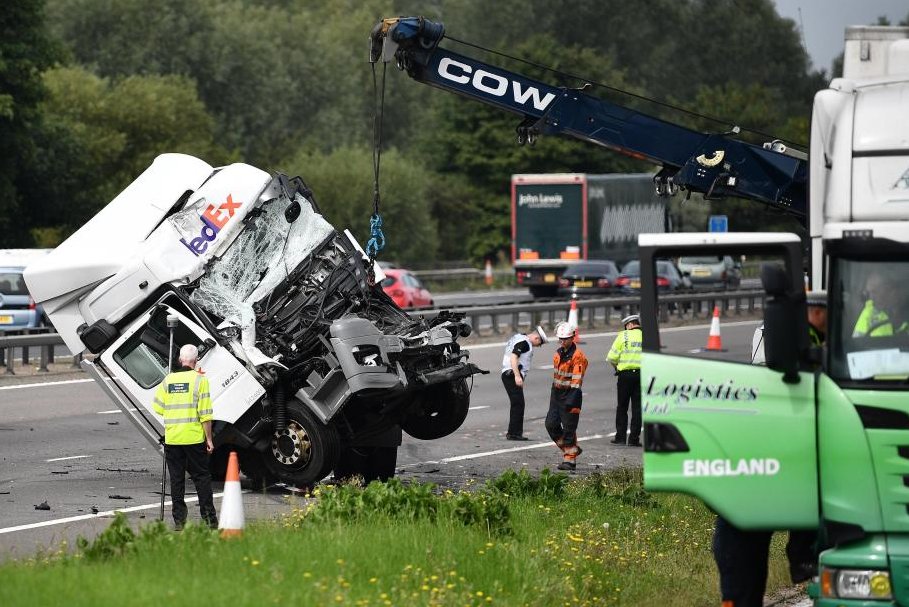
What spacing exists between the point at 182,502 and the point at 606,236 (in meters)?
42.7

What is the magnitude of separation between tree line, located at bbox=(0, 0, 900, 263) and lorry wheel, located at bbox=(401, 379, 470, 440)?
1177 inches

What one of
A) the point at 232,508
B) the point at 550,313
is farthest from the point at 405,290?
the point at 232,508

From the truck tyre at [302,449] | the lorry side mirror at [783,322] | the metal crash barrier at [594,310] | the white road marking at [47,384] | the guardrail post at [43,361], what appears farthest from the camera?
the metal crash barrier at [594,310]

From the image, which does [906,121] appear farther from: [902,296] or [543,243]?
[543,243]

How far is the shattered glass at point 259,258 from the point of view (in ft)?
49.7

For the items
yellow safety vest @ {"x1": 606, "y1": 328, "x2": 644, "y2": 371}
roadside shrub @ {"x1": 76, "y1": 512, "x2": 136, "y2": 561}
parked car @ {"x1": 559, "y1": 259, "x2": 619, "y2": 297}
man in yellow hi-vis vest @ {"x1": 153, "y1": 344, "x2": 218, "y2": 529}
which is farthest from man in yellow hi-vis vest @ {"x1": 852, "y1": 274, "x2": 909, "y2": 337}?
parked car @ {"x1": 559, "y1": 259, "x2": 619, "y2": 297}

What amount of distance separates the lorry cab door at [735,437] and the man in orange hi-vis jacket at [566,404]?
356 inches

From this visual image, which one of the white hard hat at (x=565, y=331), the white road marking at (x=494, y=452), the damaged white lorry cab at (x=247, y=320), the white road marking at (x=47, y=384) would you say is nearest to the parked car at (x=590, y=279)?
the white road marking at (x=47, y=384)

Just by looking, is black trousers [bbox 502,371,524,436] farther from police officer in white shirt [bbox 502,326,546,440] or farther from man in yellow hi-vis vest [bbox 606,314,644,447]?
man in yellow hi-vis vest [bbox 606,314,644,447]

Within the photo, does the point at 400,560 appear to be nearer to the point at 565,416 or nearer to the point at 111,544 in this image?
the point at 111,544

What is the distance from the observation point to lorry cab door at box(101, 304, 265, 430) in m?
14.8

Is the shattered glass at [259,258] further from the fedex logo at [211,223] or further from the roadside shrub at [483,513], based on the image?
the roadside shrub at [483,513]

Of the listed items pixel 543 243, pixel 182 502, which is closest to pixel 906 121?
pixel 182 502

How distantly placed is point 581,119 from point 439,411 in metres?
3.57
